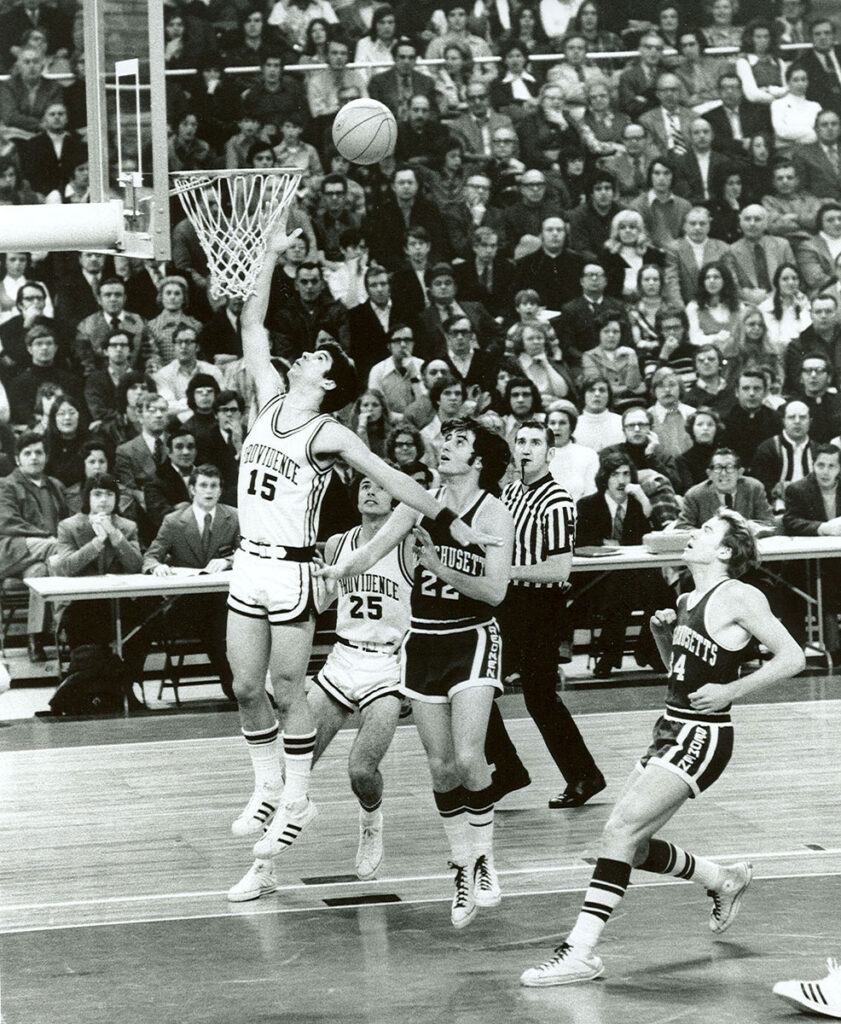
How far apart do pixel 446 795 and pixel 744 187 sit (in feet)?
32.7

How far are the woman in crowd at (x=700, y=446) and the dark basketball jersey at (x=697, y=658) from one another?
279 inches

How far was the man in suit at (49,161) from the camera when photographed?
43.9 feet

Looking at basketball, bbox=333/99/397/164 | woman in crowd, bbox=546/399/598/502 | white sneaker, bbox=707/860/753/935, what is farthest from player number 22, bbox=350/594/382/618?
woman in crowd, bbox=546/399/598/502

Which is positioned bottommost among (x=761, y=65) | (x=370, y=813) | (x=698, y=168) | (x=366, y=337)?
(x=370, y=813)

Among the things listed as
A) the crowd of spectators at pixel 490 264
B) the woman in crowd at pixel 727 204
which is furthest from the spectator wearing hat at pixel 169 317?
the woman in crowd at pixel 727 204

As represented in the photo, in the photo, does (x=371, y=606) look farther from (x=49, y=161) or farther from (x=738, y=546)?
(x=49, y=161)

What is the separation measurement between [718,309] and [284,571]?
8439 millimetres

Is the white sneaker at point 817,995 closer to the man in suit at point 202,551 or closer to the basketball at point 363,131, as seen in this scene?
the basketball at point 363,131

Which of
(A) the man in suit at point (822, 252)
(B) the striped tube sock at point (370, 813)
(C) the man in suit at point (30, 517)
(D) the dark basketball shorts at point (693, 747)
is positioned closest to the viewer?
(D) the dark basketball shorts at point (693, 747)

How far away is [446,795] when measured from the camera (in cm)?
625

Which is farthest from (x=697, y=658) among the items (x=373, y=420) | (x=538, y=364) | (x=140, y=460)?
(x=538, y=364)

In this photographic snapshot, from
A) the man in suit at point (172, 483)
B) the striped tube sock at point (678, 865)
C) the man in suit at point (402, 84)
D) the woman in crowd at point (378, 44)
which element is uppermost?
the woman in crowd at point (378, 44)

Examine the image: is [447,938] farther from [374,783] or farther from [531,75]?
[531,75]

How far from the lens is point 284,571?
21.3 feet
